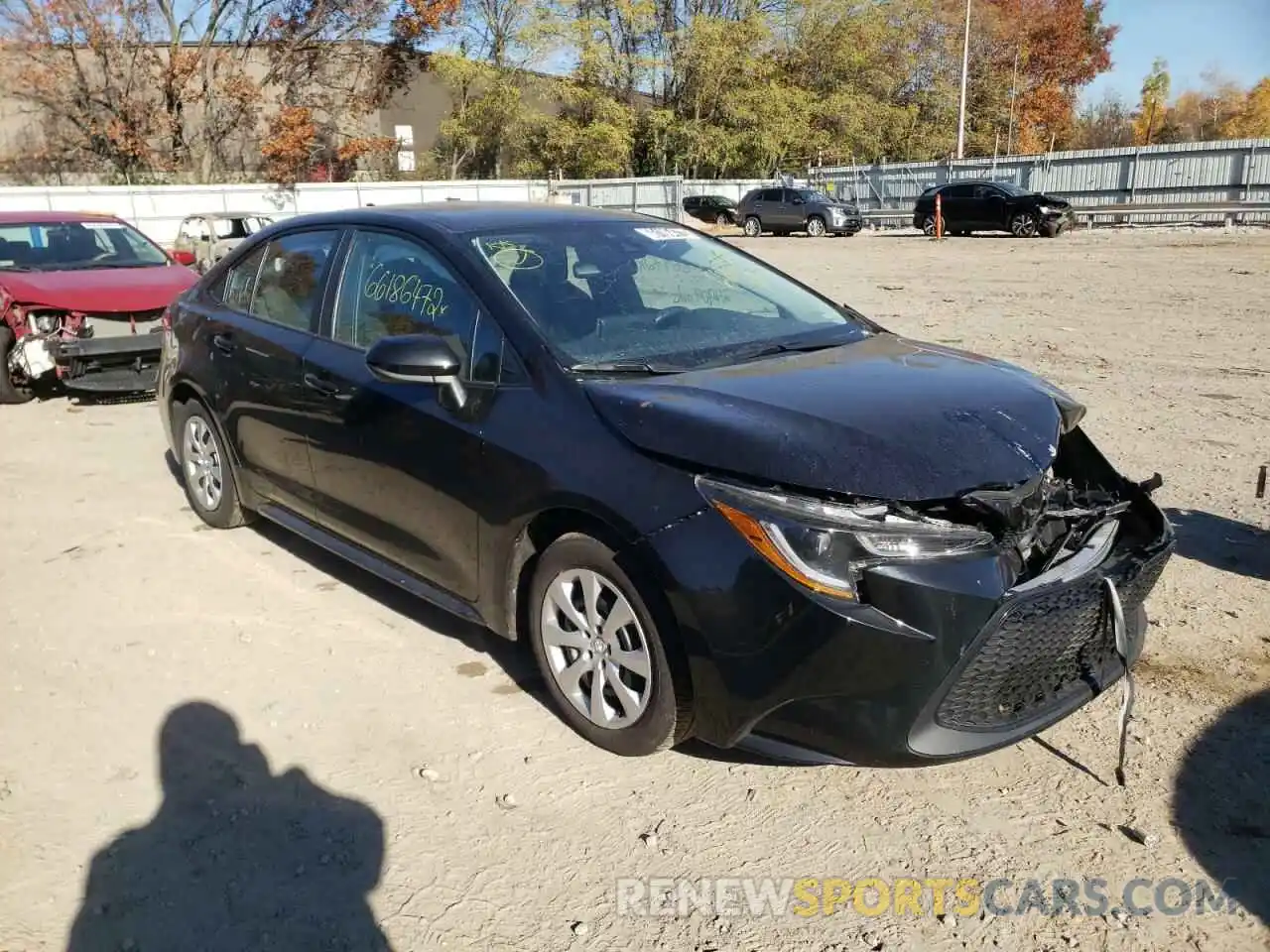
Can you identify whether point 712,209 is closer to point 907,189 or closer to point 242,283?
point 907,189

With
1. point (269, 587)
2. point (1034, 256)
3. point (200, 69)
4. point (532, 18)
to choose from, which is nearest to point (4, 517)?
point (269, 587)

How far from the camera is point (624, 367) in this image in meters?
3.33

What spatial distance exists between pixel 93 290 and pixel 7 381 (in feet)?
3.56

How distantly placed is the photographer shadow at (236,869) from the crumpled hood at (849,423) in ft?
4.65

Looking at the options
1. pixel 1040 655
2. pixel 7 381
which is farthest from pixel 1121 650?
pixel 7 381

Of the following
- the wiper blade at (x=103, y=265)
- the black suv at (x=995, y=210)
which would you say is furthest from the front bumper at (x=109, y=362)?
the black suv at (x=995, y=210)

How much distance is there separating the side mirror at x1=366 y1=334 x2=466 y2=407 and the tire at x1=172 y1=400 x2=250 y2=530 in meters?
1.98

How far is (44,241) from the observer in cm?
905

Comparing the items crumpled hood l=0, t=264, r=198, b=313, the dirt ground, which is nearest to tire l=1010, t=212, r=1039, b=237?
crumpled hood l=0, t=264, r=198, b=313

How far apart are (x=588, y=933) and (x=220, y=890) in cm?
98

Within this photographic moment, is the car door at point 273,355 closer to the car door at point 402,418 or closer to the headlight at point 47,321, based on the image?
the car door at point 402,418

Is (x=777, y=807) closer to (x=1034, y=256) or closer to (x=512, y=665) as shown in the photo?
(x=512, y=665)

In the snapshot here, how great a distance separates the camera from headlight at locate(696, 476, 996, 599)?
260 centimetres

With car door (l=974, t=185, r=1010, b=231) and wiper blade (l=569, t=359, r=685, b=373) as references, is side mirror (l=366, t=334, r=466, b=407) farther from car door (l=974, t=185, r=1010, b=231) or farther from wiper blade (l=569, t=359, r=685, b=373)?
car door (l=974, t=185, r=1010, b=231)
